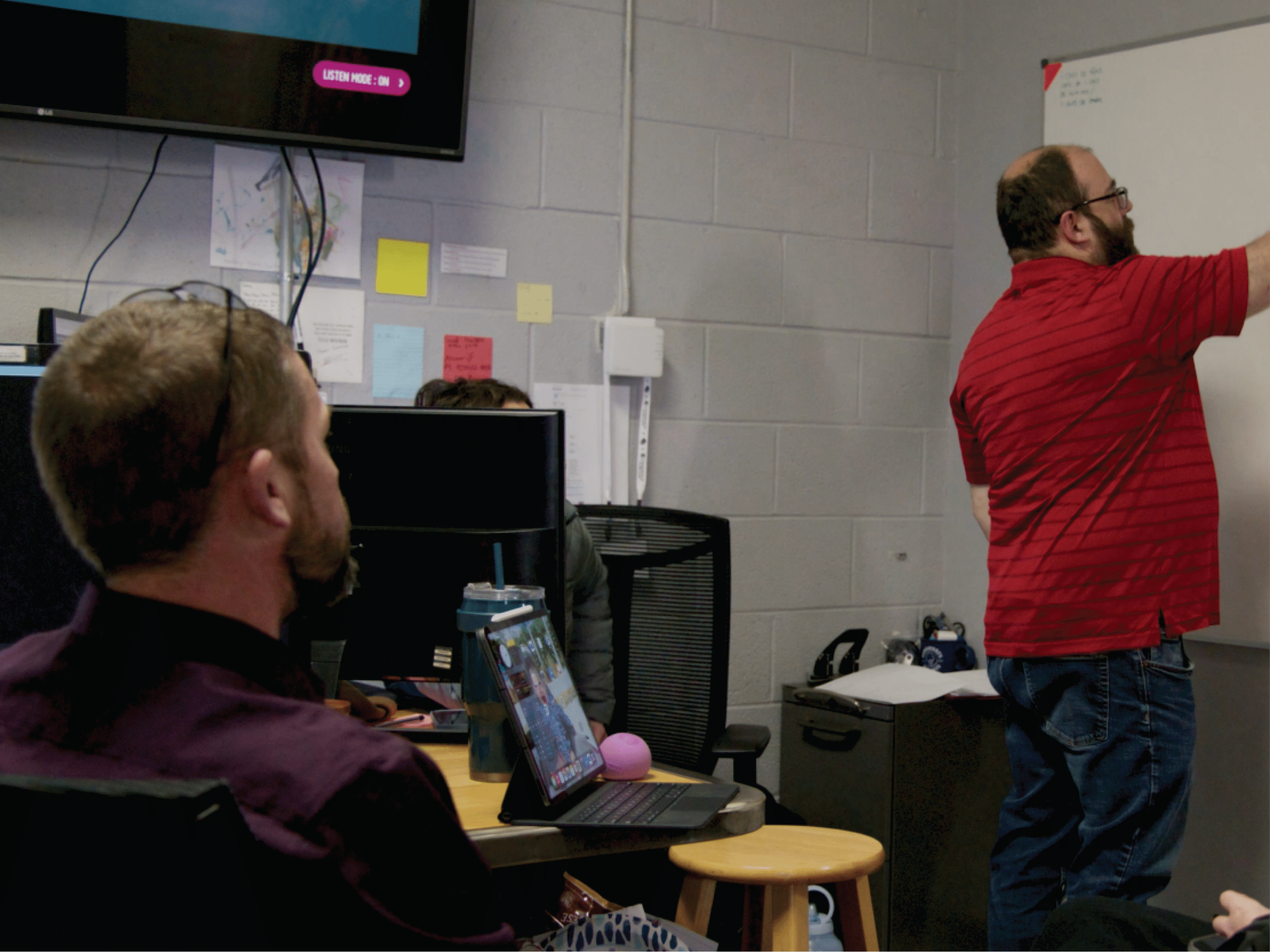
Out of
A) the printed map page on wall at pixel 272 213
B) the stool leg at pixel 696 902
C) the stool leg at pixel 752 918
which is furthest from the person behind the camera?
the printed map page on wall at pixel 272 213

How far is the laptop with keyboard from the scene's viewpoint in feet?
3.59

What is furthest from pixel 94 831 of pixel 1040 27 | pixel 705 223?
pixel 1040 27

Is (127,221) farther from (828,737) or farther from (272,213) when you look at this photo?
(828,737)

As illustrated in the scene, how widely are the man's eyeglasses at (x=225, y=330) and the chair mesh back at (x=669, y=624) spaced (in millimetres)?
1409

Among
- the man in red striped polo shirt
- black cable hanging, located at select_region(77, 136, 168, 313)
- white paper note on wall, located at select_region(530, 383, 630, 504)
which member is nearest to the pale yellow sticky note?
white paper note on wall, located at select_region(530, 383, 630, 504)

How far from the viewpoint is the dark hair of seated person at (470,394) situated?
1.97 metres

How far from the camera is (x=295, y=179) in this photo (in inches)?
93.2

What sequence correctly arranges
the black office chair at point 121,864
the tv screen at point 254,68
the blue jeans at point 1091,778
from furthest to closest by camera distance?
the tv screen at point 254,68 < the blue jeans at point 1091,778 < the black office chair at point 121,864

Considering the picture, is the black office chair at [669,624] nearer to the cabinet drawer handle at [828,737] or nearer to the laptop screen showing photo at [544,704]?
the cabinet drawer handle at [828,737]

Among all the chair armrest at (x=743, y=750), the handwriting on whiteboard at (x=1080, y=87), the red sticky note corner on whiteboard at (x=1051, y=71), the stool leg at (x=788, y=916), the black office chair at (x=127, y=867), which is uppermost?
the red sticky note corner on whiteboard at (x=1051, y=71)

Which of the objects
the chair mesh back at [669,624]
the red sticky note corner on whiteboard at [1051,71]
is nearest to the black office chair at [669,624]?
the chair mesh back at [669,624]

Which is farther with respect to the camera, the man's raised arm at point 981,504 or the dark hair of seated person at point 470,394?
the man's raised arm at point 981,504

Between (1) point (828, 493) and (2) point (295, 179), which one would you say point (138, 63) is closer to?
(2) point (295, 179)

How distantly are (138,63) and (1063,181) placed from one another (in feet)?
5.70
